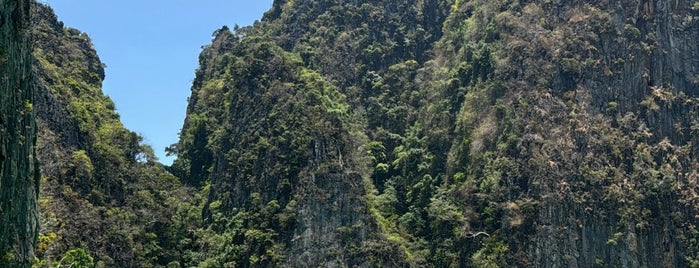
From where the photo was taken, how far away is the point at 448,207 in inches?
1972

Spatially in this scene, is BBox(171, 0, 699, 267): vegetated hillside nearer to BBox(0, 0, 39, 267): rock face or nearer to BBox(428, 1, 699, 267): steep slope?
BBox(428, 1, 699, 267): steep slope

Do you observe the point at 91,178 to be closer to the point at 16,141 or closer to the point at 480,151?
the point at 480,151

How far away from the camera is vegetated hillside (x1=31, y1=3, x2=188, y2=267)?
45.4 metres

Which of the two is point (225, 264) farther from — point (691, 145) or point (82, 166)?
point (691, 145)

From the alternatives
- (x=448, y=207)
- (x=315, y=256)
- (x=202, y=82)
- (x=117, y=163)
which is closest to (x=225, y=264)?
(x=315, y=256)

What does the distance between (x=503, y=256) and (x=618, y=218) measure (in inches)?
275

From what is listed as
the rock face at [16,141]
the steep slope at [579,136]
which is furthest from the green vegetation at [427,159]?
the rock face at [16,141]

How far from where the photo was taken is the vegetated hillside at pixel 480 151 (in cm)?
4822

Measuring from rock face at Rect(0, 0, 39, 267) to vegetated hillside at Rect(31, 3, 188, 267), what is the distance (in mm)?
10290

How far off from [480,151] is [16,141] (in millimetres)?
32403

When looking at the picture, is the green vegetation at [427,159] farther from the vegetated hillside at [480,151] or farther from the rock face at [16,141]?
the rock face at [16,141]

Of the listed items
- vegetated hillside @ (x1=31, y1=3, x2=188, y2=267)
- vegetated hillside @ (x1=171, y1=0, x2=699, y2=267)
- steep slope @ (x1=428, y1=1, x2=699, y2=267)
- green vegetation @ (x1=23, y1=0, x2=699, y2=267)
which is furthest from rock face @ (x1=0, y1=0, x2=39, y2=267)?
steep slope @ (x1=428, y1=1, x2=699, y2=267)

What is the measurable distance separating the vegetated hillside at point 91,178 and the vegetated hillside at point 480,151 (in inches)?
130

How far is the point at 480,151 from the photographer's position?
2051 inches
